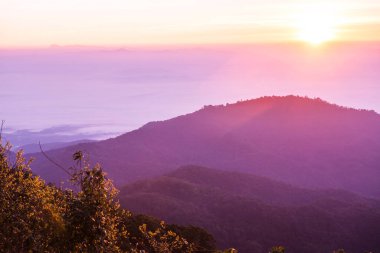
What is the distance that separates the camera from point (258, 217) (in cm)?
9250

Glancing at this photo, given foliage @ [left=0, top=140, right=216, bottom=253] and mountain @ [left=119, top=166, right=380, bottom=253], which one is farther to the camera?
mountain @ [left=119, top=166, right=380, bottom=253]

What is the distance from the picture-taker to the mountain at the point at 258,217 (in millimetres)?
84500

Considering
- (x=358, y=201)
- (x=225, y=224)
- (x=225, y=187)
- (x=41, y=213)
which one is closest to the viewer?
(x=41, y=213)

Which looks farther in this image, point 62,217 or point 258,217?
point 258,217

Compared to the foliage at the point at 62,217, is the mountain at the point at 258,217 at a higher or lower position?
lower

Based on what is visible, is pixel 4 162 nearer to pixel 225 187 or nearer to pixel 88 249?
pixel 88 249

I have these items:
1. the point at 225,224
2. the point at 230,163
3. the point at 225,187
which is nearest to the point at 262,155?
the point at 230,163

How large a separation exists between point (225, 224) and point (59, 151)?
11680cm

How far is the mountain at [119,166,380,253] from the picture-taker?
84.5 m

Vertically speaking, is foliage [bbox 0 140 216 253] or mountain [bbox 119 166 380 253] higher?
foliage [bbox 0 140 216 253]

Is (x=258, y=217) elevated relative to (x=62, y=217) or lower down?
lower down

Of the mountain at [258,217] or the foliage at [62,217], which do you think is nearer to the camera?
the foliage at [62,217]

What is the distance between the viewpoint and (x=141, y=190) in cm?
10838

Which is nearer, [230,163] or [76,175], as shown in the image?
[76,175]
